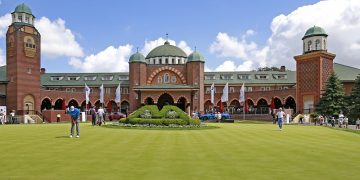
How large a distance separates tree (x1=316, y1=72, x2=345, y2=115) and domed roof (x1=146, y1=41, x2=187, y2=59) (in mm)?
35738

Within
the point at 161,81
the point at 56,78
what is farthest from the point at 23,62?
the point at 56,78

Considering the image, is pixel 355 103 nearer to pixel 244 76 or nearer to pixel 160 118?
pixel 160 118

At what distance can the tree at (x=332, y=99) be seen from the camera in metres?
42.6

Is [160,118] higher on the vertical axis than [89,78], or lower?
lower

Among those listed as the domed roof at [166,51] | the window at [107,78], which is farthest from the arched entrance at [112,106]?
the domed roof at [166,51]

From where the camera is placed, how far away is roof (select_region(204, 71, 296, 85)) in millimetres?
73250

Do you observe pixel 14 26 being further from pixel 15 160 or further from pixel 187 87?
pixel 15 160

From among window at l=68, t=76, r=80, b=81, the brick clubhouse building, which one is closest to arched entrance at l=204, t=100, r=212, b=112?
the brick clubhouse building

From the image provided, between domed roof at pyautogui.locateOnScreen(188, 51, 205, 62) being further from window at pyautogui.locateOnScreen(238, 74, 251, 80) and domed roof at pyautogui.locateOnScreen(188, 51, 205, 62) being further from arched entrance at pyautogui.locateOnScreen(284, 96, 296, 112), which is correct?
arched entrance at pyautogui.locateOnScreen(284, 96, 296, 112)

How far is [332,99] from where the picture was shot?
4312 cm

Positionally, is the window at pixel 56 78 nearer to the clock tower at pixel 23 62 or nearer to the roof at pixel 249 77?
the clock tower at pixel 23 62

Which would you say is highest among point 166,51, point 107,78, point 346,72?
point 166,51

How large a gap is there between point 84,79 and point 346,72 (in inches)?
1972

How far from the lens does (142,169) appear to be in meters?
8.82
